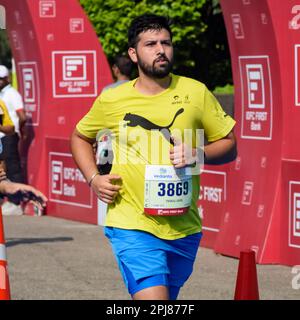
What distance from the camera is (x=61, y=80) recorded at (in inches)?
624

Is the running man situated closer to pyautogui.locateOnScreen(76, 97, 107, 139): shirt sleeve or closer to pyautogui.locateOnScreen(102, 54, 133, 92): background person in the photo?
pyautogui.locateOnScreen(76, 97, 107, 139): shirt sleeve

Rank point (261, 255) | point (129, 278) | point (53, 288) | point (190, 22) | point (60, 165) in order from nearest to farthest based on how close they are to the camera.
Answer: point (129, 278) < point (53, 288) < point (261, 255) < point (60, 165) < point (190, 22)

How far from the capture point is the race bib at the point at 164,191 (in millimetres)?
6383

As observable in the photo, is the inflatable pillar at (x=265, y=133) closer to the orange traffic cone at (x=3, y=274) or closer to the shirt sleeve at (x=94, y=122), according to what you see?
the shirt sleeve at (x=94, y=122)

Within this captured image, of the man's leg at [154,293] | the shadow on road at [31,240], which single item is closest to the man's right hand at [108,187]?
the man's leg at [154,293]

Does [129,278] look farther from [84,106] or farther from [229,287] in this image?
[84,106]

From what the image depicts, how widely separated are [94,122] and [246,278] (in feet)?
4.27

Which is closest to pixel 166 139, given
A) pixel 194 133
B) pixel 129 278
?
pixel 194 133

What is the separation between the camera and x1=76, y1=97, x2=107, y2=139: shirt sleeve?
6656 mm

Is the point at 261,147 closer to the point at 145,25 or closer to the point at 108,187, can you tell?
the point at 145,25

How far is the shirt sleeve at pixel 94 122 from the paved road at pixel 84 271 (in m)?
3.03

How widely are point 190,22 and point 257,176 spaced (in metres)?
12.0

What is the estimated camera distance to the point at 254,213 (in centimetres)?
1122

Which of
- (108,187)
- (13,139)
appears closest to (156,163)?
(108,187)
